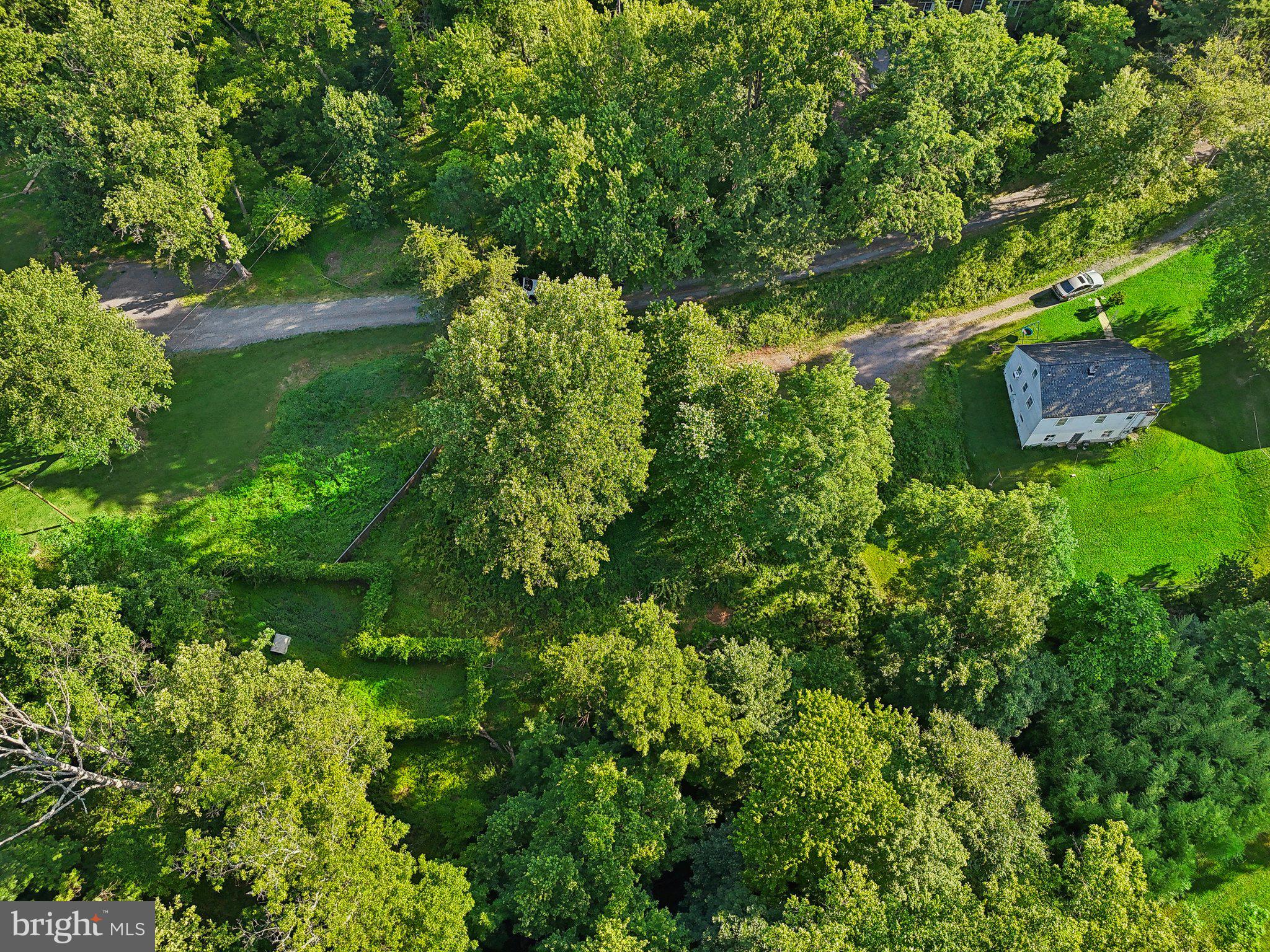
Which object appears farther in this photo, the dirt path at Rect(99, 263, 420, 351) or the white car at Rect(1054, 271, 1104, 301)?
the dirt path at Rect(99, 263, 420, 351)

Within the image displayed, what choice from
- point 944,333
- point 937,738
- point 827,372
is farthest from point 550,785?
point 944,333

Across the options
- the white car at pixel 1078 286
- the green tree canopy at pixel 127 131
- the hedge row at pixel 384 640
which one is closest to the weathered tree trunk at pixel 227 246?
the green tree canopy at pixel 127 131

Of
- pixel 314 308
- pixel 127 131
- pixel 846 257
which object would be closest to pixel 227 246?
pixel 314 308

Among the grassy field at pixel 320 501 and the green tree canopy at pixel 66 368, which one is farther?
the green tree canopy at pixel 66 368

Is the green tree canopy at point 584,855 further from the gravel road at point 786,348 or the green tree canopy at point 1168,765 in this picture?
the gravel road at point 786,348

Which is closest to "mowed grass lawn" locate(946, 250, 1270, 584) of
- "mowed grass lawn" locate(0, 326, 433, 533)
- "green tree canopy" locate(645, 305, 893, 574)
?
"green tree canopy" locate(645, 305, 893, 574)

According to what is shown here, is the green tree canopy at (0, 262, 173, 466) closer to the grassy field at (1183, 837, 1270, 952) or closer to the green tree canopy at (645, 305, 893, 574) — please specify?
the green tree canopy at (645, 305, 893, 574)

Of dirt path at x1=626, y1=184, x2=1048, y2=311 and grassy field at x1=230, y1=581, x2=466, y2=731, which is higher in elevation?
dirt path at x1=626, y1=184, x2=1048, y2=311
